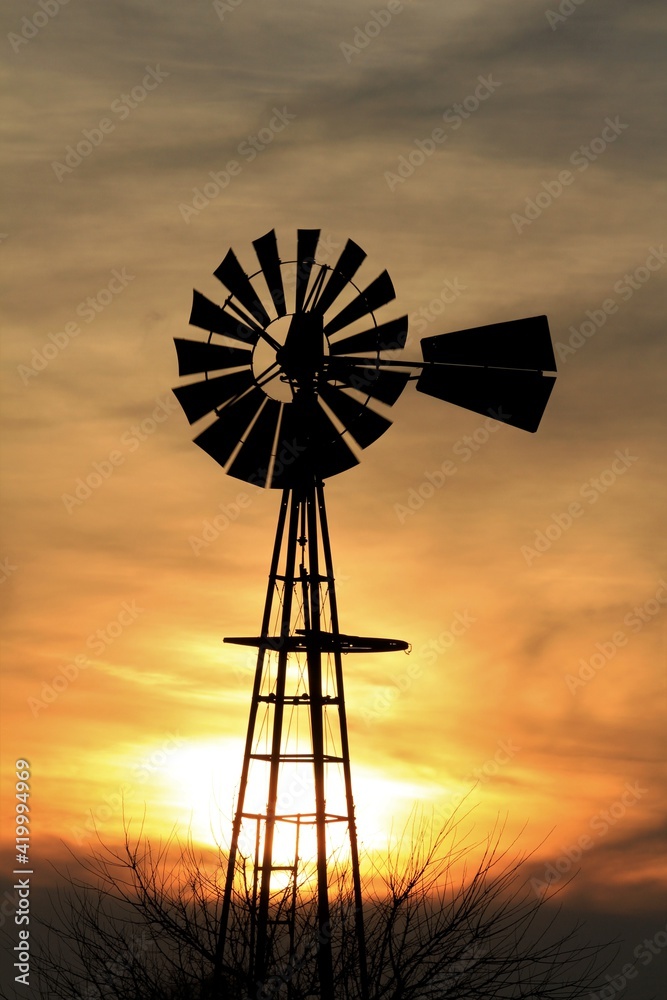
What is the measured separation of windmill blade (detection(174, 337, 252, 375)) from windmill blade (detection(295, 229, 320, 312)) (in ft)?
3.16

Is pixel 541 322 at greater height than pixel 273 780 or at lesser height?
greater

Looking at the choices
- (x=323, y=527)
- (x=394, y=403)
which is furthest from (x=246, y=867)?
(x=394, y=403)

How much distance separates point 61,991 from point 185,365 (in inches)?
329

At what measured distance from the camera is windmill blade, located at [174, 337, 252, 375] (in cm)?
1719

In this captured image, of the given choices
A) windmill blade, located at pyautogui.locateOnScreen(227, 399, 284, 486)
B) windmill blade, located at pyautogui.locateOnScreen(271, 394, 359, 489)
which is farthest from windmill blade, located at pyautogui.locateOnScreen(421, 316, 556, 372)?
windmill blade, located at pyautogui.locateOnScreen(227, 399, 284, 486)

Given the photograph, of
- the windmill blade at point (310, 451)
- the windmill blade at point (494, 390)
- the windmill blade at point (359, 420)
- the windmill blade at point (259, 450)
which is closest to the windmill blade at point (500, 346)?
the windmill blade at point (494, 390)

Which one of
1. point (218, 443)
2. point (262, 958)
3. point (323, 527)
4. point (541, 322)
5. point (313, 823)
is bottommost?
Answer: point (262, 958)

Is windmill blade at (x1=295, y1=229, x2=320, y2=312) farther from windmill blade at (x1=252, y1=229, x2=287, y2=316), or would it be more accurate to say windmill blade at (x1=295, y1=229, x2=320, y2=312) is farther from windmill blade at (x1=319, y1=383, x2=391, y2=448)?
windmill blade at (x1=319, y1=383, x2=391, y2=448)

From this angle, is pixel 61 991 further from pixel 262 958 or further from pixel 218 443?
pixel 218 443

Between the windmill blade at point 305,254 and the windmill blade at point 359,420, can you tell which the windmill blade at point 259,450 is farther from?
the windmill blade at point 305,254

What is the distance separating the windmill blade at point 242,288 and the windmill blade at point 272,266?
7.9 inches

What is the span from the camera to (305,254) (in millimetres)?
17016

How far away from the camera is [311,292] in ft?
55.9

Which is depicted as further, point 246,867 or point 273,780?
point 246,867
